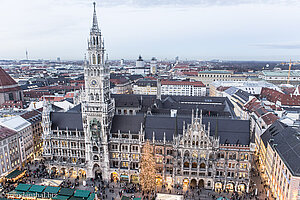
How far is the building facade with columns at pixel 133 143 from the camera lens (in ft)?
223

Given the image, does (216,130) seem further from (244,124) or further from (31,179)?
(31,179)

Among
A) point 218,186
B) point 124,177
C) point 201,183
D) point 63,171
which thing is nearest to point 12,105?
point 63,171

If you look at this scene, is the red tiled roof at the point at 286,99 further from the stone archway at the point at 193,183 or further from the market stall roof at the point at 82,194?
the market stall roof at the point at 82,194

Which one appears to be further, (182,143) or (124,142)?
(124,142)

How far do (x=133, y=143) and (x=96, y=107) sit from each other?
16.2 m

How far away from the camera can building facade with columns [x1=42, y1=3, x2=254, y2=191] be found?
6806cm

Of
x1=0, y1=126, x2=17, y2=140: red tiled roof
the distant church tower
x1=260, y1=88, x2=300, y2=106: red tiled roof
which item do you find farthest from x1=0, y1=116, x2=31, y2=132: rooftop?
x1=260, y1=88, x2=300, y2=106: red tiled roof

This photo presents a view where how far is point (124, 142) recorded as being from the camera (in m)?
72.9

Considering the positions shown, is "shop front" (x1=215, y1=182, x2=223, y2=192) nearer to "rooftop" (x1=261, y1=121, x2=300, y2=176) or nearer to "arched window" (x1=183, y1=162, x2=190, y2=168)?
"arched window" (x1=183, y1=162, x2=190, y2=168)

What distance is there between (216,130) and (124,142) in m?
28.6

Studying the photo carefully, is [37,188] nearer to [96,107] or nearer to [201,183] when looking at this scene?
[96,107]

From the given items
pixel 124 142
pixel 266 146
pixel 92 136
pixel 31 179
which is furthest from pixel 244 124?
pixel 31 179

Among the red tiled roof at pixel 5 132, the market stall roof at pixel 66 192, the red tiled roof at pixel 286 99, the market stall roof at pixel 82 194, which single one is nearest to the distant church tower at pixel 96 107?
the market stall roof at pixel 66 192

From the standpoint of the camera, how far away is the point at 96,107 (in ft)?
233
